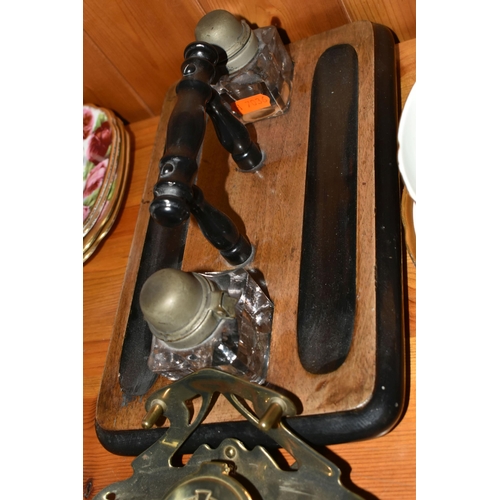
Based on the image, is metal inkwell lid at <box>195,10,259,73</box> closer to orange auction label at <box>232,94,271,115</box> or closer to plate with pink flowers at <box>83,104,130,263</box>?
orange auction label at <box>232,94,271,115</box>

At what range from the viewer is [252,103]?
71 cm

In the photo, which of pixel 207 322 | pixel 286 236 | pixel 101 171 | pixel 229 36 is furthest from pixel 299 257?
pixel 101 171

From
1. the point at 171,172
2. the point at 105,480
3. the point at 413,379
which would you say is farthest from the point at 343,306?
the point at 105,480

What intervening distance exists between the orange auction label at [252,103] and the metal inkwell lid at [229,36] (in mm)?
53

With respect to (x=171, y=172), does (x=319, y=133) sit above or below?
below

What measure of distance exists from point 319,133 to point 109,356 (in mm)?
365

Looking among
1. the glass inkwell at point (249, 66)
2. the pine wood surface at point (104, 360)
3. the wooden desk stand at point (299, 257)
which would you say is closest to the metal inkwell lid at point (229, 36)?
the glass inkwell at point (249, 66)

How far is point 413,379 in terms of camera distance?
57 centimetres

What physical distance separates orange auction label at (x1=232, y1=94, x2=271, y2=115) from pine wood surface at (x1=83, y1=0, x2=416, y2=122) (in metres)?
0.13

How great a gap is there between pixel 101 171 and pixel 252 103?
Answer: 26cm

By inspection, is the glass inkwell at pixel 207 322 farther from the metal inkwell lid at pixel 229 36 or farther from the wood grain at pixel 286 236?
the metal inkwell lid at pixel 229 36

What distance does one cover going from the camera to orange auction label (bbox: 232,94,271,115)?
0.70m

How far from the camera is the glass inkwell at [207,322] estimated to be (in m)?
0.50
